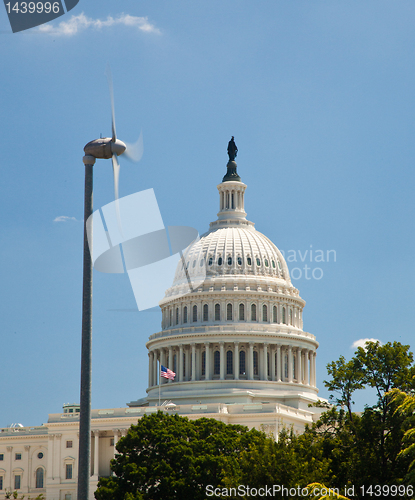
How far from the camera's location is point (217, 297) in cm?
15400

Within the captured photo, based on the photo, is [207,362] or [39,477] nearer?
[39,477]

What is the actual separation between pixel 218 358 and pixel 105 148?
12232 cm

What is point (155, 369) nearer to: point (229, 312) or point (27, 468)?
point (229, 312)

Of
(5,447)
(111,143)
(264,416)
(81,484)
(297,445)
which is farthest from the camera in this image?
(5,447)

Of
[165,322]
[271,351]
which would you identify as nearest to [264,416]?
[271,351]

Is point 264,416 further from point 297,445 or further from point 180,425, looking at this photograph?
point 297,445

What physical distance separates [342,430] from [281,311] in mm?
75229

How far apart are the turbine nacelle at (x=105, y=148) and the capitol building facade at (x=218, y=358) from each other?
96776 millimetres

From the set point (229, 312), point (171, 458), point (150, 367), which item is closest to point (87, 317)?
point (171, 458)

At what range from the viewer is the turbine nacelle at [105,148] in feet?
101

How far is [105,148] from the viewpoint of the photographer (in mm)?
30781

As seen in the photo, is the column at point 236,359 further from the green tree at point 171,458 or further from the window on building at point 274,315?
the green tree at point 171,458

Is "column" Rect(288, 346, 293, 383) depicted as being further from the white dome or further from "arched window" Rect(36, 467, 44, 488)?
"arched window" Rect(36, 467, 44, 488)

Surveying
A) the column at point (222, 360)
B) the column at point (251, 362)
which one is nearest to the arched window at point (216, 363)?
the column at point (222, 360)
